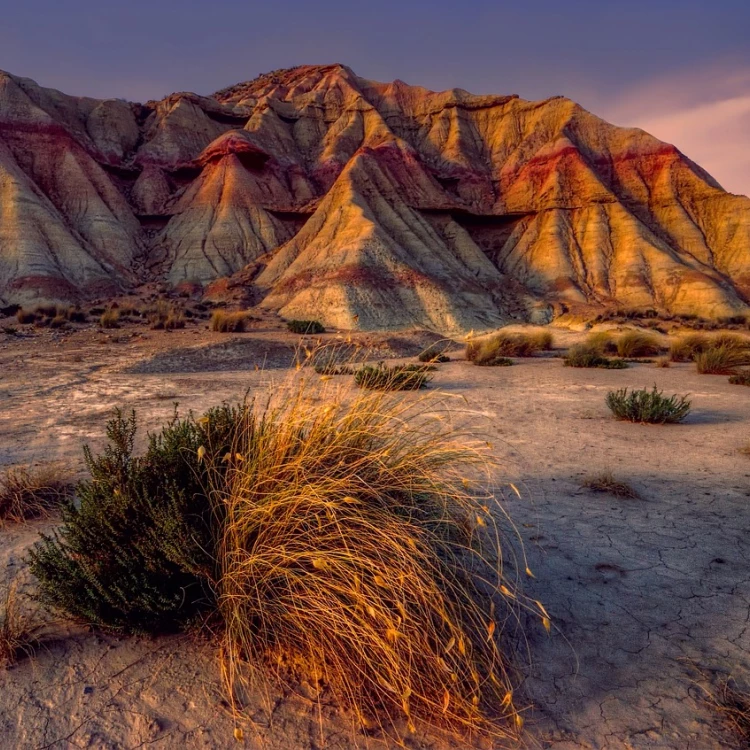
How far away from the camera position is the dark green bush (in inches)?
101

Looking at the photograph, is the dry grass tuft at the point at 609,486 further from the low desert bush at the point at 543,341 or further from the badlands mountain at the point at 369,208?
the badlands mountain at the point at 369,208

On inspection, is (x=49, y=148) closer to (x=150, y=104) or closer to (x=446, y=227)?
(x=150, y=104)

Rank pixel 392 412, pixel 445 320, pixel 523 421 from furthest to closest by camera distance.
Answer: pixel 445 320
pixel 523 421
pixel 392 412

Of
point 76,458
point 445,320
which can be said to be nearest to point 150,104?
point 445,320

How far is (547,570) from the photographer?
11.3ft

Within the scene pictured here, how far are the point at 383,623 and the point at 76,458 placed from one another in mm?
4696

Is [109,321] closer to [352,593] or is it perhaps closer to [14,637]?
[14,637]

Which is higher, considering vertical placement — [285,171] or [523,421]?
[285,171]

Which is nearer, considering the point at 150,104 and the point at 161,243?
the point at 161,243

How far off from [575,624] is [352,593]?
5.07ft

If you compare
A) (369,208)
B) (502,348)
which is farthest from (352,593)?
(369,208)

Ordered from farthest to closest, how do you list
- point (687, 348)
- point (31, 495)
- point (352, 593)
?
1. point (687, 348)
2. point (31, 495)
3. point (352, 593)

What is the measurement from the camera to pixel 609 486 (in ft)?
15.9

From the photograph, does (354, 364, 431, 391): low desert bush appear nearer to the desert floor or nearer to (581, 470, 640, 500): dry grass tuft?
the desert floor
